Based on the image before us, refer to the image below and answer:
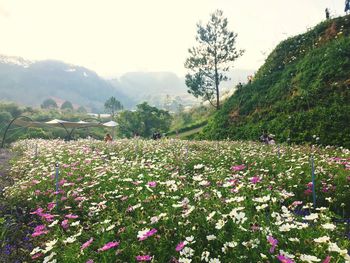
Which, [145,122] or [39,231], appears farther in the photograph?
[145,122]

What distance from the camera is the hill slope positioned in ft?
53.1

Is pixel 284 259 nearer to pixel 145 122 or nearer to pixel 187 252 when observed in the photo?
pixel 187 252

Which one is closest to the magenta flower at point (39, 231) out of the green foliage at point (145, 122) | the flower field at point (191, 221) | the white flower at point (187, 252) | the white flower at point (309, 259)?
the flower field at point (191, 221)

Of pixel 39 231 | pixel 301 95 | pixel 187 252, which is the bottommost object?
pixel 39 231

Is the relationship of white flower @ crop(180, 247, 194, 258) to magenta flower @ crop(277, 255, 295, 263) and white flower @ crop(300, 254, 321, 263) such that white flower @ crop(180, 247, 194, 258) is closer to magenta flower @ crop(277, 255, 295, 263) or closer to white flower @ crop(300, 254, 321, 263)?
magenta flower @ crop(277, 255, 295, 263)

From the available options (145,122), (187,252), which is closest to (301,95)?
(187,252)

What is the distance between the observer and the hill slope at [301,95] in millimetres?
16172

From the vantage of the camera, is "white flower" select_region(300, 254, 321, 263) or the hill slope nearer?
"white flower" select_region(300, 254, 321, 263)

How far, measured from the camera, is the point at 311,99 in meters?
18.5

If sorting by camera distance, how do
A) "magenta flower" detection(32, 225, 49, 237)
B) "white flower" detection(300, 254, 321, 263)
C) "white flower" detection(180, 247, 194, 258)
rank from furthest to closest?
"magenta flower" detection(32, 225, 49, 237) < "white flower" detection(180, 247, 194, 258) < "white flower" detection(300, 254, 321, 263)

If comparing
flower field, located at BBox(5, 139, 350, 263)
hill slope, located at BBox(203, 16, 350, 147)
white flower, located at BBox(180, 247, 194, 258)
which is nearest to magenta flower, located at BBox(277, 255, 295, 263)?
flower field, located at BBox(5, 139, 350, 263)

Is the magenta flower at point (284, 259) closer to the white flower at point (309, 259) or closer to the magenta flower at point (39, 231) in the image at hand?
the white flower at point (309, 259)

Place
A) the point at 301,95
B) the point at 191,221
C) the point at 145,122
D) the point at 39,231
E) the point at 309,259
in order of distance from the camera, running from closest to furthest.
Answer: the point at 309,259 → the point at 191,221 → the point at 39,231 → the point at 301,95 → the point at 145,122

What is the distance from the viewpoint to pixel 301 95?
1967 cm
